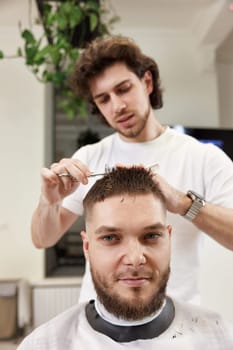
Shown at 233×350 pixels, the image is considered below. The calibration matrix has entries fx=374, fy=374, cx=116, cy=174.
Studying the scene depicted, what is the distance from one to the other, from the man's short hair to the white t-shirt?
0.64ft

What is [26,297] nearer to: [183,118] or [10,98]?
[10,98]

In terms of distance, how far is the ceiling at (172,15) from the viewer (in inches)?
105

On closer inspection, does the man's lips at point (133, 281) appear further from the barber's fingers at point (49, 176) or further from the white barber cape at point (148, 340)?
the barber's fingers at point (49, 176)

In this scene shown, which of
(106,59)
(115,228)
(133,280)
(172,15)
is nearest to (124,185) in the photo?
(115,228)

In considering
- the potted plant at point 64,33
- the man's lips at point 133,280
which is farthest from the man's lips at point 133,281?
the potted plant at point 64,33

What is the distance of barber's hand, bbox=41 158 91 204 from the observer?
2.81ft

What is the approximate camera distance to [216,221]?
99 centimetres

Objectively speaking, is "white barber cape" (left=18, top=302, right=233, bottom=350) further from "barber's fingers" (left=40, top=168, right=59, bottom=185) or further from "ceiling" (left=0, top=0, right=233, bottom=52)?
"ceiling" (left=0, top=0, right=233, bottom=52)

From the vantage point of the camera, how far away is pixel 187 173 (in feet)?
3.82

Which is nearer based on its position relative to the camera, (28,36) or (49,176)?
(49,176)

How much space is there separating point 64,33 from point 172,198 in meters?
1.87

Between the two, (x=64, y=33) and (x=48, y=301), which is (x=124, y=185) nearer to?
(x=64, y=33)

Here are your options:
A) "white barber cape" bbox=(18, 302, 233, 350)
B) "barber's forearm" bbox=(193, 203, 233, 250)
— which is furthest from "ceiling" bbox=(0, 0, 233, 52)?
"white barber cape" bbox=(18, 302, 233, 350)

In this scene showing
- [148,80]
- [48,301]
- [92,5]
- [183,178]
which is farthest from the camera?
[48,301]
